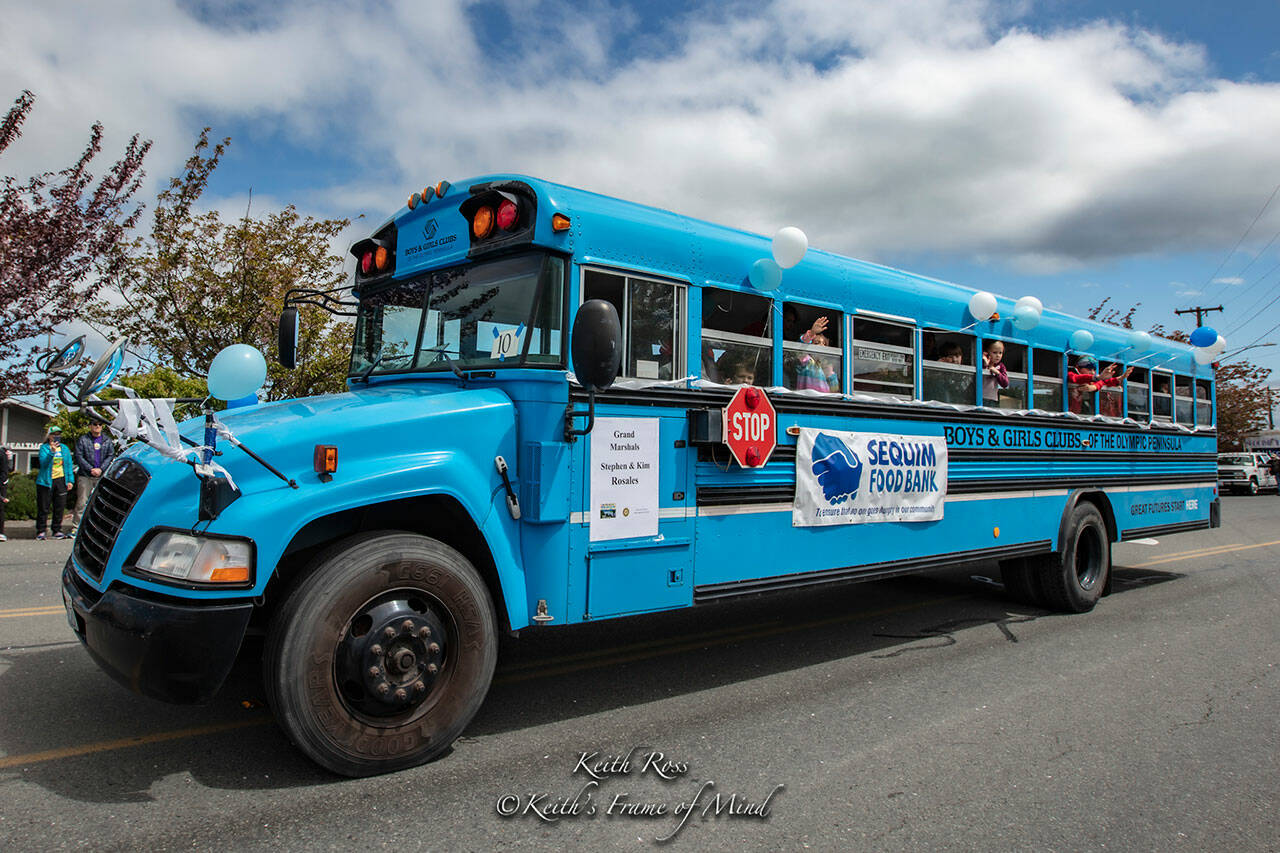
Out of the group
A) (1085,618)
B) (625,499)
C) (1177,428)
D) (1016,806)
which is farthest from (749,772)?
(1177,428)

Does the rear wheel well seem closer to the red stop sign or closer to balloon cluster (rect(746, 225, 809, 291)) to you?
the red stop sign

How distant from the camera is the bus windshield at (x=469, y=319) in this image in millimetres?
4027

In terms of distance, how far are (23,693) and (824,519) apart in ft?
14.7

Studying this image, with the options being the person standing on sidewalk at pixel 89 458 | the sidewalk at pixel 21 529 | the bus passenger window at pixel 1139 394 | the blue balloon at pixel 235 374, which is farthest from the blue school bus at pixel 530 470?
the sidewalk at pixel 21 529

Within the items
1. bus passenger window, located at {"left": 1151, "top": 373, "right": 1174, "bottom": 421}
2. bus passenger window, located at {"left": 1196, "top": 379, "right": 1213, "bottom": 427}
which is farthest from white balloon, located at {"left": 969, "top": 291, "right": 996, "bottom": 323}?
bus passenger window, located at {"left": 1196, "top": 379, "right": 1213, "bottom": 427}

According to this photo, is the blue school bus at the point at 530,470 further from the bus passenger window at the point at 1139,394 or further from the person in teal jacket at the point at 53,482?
the person in teal jacket at the point at 53,482

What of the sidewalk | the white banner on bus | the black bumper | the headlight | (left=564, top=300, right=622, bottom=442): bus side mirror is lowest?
the sidewalk

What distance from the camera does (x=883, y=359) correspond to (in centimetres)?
570

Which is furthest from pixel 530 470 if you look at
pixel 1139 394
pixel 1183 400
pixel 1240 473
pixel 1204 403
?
pixel 1240 473

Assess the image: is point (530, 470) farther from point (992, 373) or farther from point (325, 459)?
point (992, 373)

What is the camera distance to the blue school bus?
317 cm

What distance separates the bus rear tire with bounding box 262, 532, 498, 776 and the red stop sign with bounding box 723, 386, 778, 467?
1.64 metres

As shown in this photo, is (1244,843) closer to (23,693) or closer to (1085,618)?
(1085,618)

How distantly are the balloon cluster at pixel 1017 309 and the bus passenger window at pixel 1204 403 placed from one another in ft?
12.4
